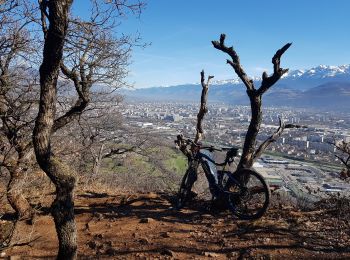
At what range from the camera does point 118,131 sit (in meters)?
17.0

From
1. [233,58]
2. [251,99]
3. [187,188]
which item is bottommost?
[187,188]

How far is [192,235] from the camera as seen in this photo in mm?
5629

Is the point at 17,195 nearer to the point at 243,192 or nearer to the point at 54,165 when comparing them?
the point at 54,165

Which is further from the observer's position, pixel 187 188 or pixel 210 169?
pixel 187 188

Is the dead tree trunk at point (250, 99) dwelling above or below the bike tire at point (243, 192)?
above

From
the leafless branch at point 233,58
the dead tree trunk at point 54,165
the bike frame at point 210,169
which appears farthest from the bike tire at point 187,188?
the dead tree trunk at point 54,165

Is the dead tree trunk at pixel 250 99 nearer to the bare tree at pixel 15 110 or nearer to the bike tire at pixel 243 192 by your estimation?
the bike tire at pixel 243 192

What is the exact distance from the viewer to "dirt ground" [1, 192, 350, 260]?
4984 mm

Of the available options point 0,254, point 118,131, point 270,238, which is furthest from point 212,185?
point 118,131

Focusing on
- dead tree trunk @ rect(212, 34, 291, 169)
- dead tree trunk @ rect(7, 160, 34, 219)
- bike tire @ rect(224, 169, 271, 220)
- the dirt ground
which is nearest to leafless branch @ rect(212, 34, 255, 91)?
dead tree trunk @ rect(212, 34, 291, 169)

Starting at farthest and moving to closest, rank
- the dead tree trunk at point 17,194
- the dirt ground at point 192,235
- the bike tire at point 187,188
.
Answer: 1. the bike tire at point 187,188
2. the dead tree trunk at point 17,194
3. the dirt ground at point 192,235

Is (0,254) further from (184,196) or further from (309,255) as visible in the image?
(309,255)

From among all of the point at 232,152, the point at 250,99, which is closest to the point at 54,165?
the point at 232,152

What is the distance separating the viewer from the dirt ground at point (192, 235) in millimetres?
4984
